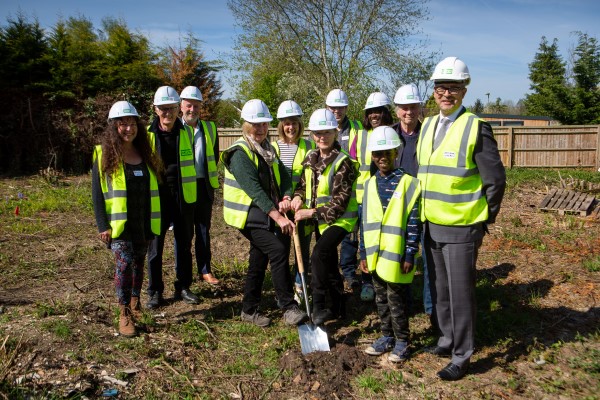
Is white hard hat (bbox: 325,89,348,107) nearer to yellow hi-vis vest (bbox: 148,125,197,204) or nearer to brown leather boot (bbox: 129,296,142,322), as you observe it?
yellow hi-vis vest (bbox: 148,125,197,204)

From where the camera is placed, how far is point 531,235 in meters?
7.84

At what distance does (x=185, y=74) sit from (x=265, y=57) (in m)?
5.89

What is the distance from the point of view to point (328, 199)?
14.5 feet

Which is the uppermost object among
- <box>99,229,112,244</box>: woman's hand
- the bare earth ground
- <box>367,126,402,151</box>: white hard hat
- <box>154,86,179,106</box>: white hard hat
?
<box>154,86,179,106</box>: white hard hat

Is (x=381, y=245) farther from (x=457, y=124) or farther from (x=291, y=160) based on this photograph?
(x=291, y=160)

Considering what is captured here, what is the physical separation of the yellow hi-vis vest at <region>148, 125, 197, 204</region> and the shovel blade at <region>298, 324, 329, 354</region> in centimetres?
189

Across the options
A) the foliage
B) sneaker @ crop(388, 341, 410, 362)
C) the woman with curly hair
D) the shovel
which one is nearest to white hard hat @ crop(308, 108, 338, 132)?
the shovel

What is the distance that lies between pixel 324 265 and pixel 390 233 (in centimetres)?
88

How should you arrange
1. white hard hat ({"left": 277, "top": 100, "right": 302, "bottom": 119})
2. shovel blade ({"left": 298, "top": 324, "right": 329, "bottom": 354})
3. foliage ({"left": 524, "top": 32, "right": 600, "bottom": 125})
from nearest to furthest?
shovel blade ({"left": 298, "top": 324, "right": 329, "bottom": 354})
white hard hat ({"left": 277, "top": 100, "right": 302, "bottom": 119})
foliage ({"left": 524, "top": 32, "right": 600, "bottom": 125})

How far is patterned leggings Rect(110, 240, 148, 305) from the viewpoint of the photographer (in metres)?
4.16

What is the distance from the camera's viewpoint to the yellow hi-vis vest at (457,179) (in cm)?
340

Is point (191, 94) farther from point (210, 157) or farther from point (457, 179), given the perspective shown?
point (457, 179)

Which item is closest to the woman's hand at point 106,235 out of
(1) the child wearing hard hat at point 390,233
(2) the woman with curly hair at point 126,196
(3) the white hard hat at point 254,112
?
(2) the woman with curly hair at point 126,196

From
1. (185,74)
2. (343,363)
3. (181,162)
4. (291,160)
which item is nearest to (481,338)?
(343,363)
